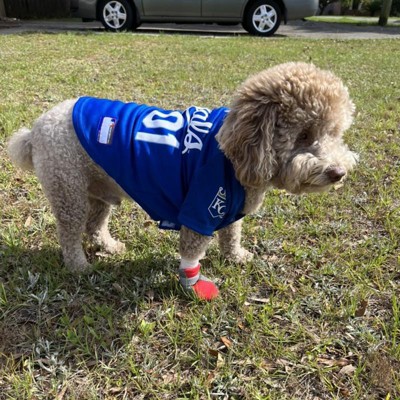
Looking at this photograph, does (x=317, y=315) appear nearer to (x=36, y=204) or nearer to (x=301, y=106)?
(x=301, y=106)

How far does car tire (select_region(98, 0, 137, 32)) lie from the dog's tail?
10.1 meters

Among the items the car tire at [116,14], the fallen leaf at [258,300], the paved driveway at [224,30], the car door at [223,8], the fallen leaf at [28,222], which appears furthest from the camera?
the paved driveway at [224,30]

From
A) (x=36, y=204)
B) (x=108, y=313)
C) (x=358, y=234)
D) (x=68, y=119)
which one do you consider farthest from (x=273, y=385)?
(x=36, y=204)

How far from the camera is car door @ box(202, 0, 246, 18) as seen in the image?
11.7 m

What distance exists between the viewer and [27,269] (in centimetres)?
282

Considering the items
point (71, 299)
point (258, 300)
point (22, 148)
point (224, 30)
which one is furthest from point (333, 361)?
point (224, 30)

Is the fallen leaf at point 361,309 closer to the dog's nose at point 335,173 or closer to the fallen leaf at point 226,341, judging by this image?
the fallen leaf at point 226,341

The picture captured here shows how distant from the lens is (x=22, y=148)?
2.68 m

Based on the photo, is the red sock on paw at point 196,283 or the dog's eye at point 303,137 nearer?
the dog's eye at point 303,137

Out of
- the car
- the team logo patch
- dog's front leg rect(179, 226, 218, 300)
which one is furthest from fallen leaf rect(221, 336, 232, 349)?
the car

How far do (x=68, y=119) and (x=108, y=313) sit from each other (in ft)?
3.88

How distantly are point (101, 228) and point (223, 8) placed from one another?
1047cm

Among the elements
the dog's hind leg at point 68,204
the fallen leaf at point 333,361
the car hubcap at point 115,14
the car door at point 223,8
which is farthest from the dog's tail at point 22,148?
the car door at point 223,8

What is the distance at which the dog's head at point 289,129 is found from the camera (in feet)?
6.75
